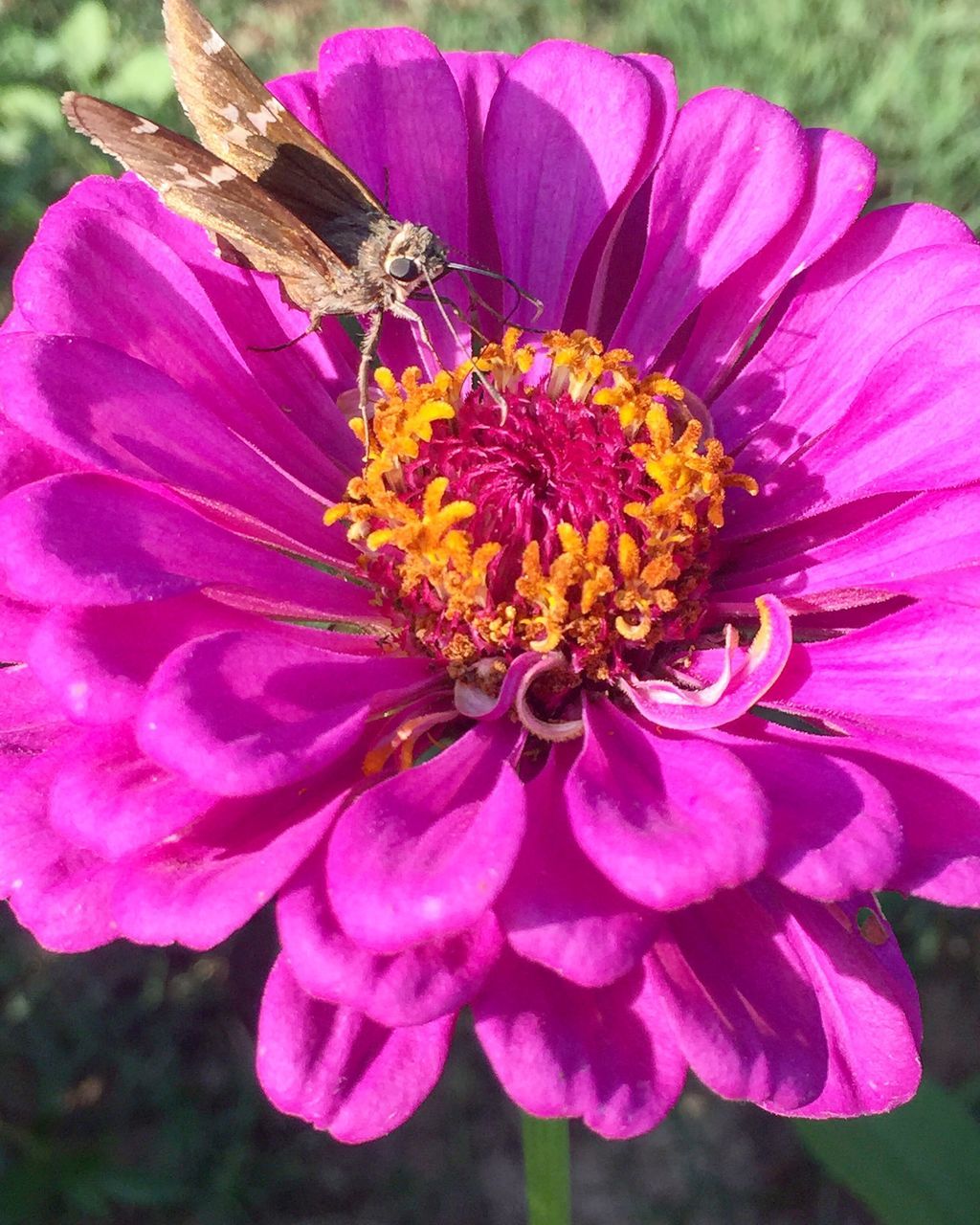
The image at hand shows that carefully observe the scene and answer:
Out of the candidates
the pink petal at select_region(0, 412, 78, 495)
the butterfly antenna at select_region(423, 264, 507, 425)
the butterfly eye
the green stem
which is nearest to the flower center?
the butterfly antenna at select_region(423, 264, 507, 425)

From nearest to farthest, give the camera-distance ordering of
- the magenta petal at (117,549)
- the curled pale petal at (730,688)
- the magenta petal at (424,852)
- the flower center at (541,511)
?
1. the magenta petal at (424,852)
2. the magenta petal at (117,549)
3. the curled pale petal at (730,688)
4. the flower center at (541,511)

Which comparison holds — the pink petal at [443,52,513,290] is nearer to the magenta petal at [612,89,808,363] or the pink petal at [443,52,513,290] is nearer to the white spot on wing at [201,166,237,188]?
the magenta petal at [612,89,808,363]

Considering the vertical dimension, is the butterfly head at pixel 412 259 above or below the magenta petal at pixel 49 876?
above

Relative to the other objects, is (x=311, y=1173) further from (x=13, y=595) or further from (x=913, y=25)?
(x=913, y=25)

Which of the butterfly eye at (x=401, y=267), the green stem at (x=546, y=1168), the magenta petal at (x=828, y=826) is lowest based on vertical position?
the green stem at (x=546, y=1168)

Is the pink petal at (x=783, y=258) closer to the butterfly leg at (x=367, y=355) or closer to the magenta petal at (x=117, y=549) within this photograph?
the butterfly leg at (x=367, y=355)

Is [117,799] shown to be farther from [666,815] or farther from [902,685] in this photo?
[902,685]

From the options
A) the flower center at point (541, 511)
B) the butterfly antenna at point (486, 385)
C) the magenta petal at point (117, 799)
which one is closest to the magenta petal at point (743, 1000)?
the flower center at point (541, 511)
